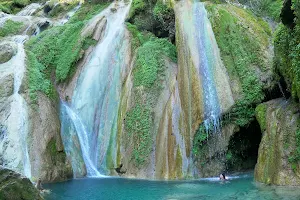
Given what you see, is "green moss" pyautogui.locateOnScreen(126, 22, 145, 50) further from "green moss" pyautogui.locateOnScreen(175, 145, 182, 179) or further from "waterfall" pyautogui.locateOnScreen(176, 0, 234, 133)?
"green moss" pyautogui.locateOnScreen(175, 145, 182, 179)

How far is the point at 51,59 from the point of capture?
2639 cm

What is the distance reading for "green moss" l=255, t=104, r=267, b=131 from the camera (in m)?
17.0

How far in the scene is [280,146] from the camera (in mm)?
15414

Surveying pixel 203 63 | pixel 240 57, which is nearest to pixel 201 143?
pixel 203 63

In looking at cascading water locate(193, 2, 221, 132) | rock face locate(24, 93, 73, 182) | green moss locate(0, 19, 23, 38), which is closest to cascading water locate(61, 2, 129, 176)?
rock face locate(24, 93, 73, 182)

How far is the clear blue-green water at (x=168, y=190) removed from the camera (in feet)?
44.9

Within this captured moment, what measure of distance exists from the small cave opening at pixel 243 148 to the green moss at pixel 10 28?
2156 cm

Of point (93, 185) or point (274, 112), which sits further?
point (93, 185)

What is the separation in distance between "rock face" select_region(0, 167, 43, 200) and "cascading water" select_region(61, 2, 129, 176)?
28.2ft

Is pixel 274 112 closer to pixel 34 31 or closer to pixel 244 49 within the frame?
pixel 244 49

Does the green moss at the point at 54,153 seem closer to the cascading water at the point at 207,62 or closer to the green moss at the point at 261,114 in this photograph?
the cascading water at the point at 207,62

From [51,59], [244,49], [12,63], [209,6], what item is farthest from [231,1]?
[12,63]

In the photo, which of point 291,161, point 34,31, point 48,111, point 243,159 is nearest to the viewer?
point 291,161

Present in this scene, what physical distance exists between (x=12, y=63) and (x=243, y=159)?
16.0 m
